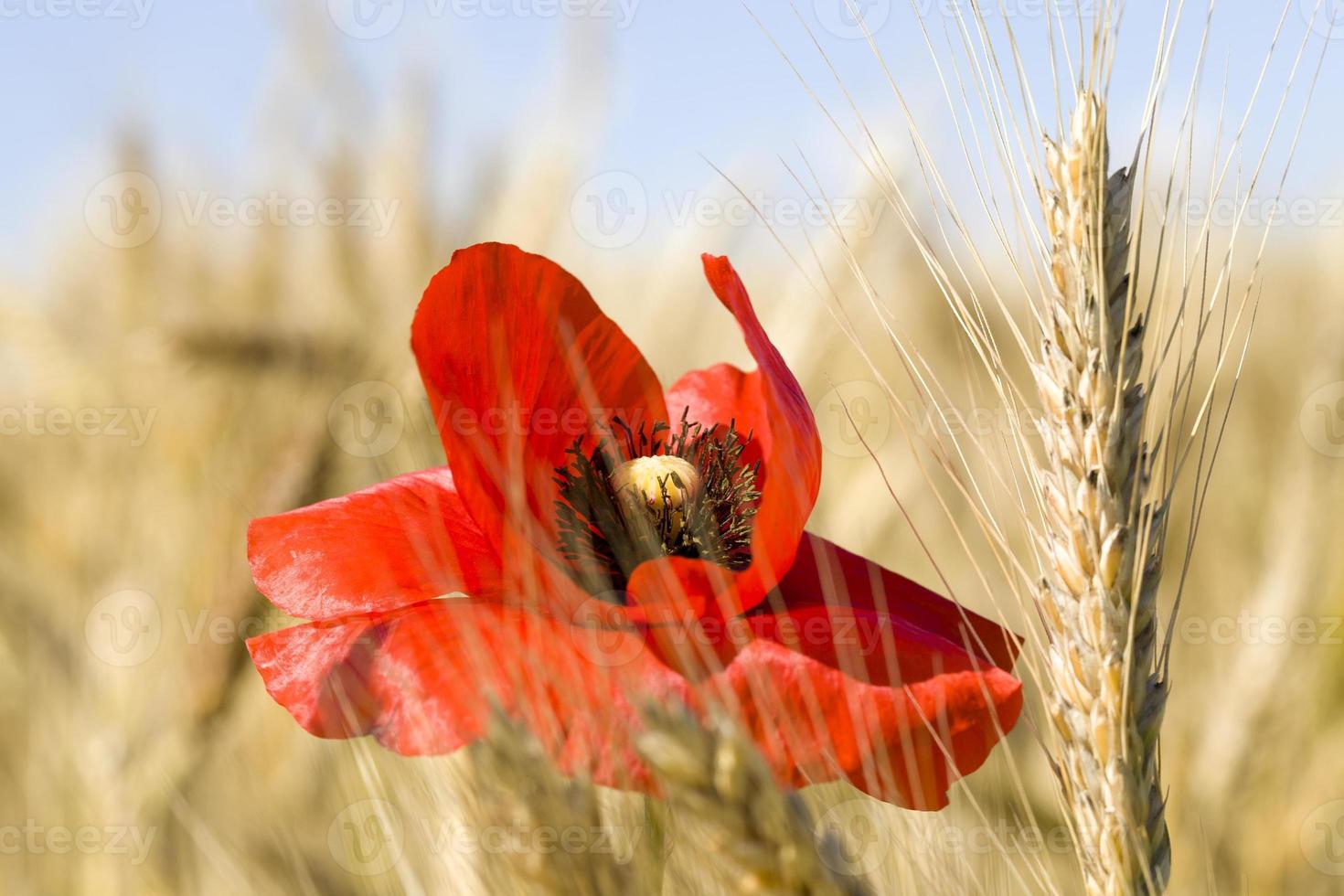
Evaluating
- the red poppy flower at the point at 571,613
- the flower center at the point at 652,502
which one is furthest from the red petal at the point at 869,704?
the flower center at the point at 652,502

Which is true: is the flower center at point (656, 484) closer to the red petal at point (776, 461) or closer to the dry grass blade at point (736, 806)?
the red petal at point (776, 461)

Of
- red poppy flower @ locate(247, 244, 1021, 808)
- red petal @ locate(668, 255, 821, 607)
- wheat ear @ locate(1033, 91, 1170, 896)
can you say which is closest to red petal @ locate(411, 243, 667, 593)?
red poppy flower @ locate(247, 244, 1021, 808)

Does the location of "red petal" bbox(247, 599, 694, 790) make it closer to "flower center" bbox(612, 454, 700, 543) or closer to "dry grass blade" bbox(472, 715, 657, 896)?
"dry grass blade" bbox(472, 715, 657, 896)

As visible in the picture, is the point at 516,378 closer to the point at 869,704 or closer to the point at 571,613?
the point at 571,613

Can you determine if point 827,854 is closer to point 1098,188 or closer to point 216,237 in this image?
point 1098,188

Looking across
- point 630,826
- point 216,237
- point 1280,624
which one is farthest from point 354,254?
point 1280,624

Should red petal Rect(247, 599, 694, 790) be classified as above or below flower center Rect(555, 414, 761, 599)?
below

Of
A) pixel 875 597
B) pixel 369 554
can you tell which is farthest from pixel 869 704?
pixel 369 554
